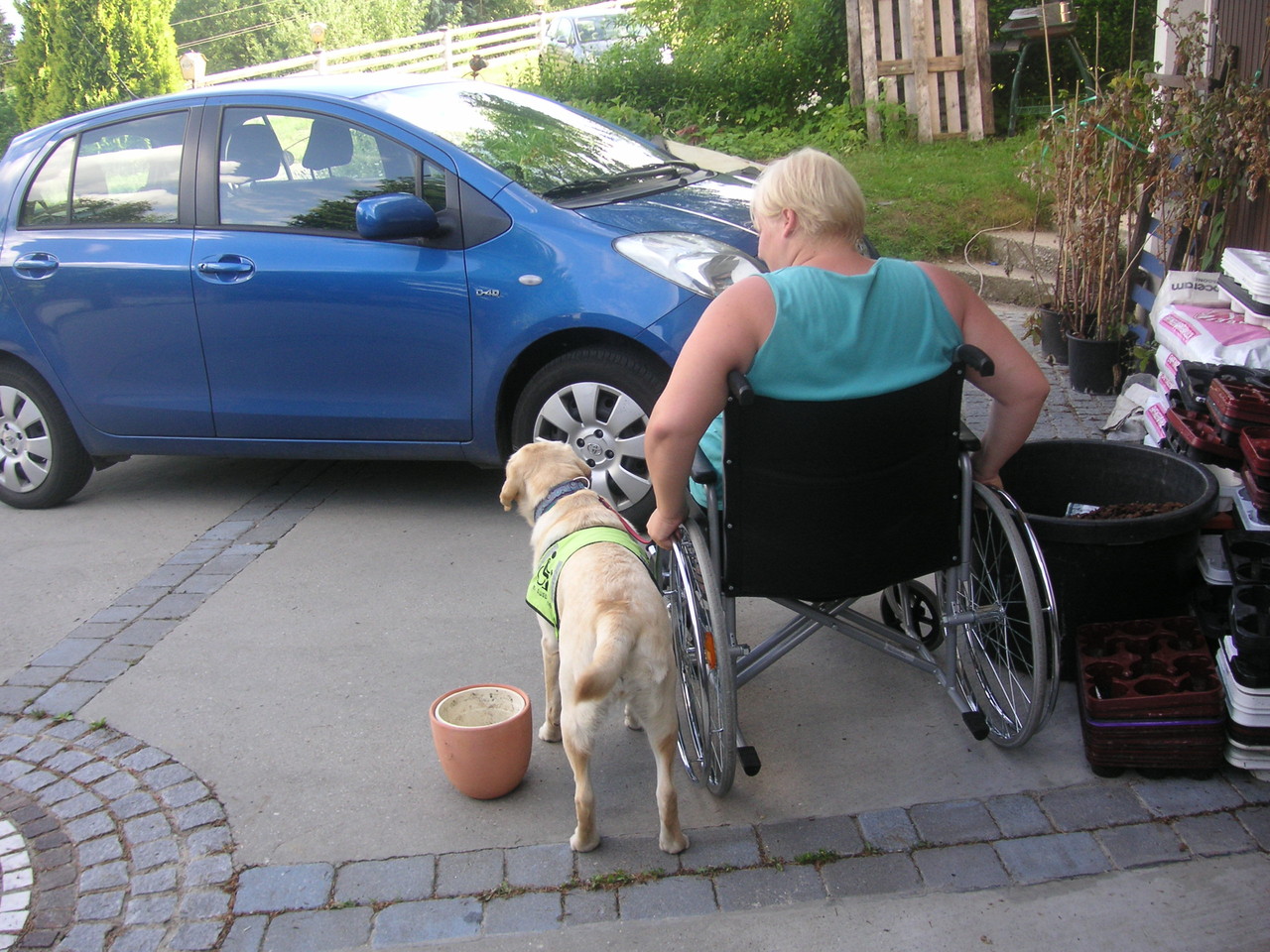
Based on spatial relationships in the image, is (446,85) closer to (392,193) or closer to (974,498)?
(392,193)

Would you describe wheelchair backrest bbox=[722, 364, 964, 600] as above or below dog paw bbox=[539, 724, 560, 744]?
above

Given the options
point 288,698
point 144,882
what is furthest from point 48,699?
point 144,882

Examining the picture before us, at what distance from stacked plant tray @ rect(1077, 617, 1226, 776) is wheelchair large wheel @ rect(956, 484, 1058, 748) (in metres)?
0.15

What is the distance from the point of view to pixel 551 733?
11.3ft

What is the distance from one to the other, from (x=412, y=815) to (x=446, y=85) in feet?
12.7

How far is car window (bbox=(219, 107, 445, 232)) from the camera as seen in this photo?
16.4 feet

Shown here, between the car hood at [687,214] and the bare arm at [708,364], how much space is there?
211cm

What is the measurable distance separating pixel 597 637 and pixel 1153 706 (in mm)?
1506

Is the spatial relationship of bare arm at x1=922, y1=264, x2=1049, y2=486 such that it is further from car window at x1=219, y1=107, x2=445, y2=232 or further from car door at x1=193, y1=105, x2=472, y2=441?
car window at x1=219, y1=107, x2=445, y2=232

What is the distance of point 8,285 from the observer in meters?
5.48

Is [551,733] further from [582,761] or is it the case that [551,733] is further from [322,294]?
[322,294]

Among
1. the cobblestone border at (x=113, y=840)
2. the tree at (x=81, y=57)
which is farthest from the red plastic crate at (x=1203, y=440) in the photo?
the tree at (x=81, y=57)

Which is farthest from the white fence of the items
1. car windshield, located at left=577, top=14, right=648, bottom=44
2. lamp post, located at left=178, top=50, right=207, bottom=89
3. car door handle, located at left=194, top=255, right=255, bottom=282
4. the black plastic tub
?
the black plastic tub

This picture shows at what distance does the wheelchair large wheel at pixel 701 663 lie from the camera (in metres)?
2.74
